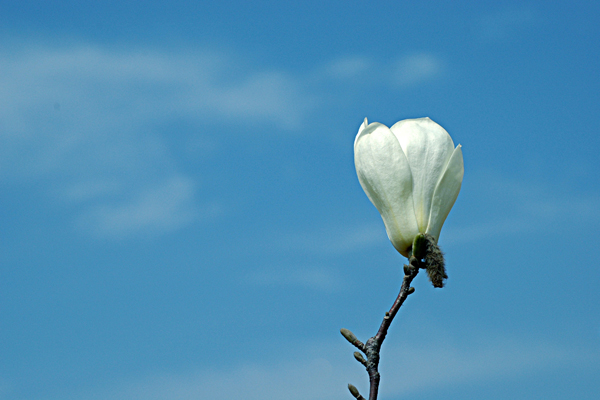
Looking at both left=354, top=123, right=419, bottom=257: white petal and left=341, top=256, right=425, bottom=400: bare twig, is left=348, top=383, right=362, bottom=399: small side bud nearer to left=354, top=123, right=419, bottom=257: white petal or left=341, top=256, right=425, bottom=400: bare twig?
left=341, top=256, right=425, bottom=400: bare twig

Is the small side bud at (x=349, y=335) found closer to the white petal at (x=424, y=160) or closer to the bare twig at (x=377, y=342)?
the bare twig at (x=377, y=342)

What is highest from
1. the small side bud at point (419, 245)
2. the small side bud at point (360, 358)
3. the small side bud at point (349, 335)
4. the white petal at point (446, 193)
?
the white petal at point (446, 193)

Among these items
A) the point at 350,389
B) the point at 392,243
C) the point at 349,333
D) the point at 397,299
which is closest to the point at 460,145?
the point at 392,243

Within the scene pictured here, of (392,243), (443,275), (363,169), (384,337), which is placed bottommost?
(384,337)

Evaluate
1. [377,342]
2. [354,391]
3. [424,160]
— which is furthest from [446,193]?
[354,391]

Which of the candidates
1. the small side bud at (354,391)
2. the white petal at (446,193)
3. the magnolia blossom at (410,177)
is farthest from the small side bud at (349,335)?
the white petal at (446,193)

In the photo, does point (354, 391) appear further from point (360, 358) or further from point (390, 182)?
point (390, 182)

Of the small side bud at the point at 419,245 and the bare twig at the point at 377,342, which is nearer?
the bare twig at the point at 377,342

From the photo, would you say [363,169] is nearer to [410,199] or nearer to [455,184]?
[410,199]
